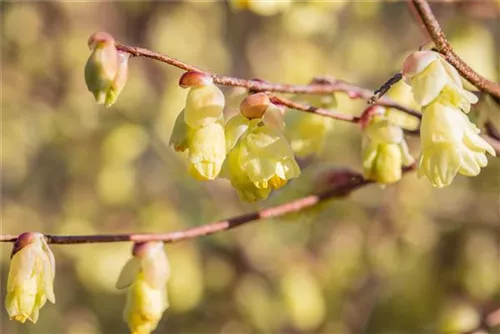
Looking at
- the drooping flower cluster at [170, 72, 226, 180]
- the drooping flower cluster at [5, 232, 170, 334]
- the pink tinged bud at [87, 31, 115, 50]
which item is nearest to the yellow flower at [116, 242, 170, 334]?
the drooping flower cluster at [5, 232, 170, 334]

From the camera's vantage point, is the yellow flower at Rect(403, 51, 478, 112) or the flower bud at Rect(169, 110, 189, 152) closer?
the yellow flower at Rect(403, 51, 478, 112)

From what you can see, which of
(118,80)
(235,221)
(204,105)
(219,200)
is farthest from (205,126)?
(219,200)

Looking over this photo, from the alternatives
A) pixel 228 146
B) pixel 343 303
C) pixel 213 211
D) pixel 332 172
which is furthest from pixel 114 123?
pixel 228 146

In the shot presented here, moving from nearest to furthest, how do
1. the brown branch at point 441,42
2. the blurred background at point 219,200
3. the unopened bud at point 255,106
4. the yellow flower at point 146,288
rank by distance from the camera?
the brown branch at point 441,42 → the unopened bud at point 255,106 → the yellow flower at point 146,288 → the blurred background at point 219,200

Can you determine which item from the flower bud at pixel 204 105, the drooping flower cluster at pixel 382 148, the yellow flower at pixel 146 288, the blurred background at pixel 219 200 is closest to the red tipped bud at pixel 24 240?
the yellow flower at pixel 146 288

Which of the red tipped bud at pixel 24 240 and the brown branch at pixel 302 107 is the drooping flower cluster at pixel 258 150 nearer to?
the brown branch at pixel 302 107

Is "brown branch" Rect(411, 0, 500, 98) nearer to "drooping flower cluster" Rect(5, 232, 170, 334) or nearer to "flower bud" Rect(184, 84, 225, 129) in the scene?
"flower bud" Rect(184, 84, 225, 129)
